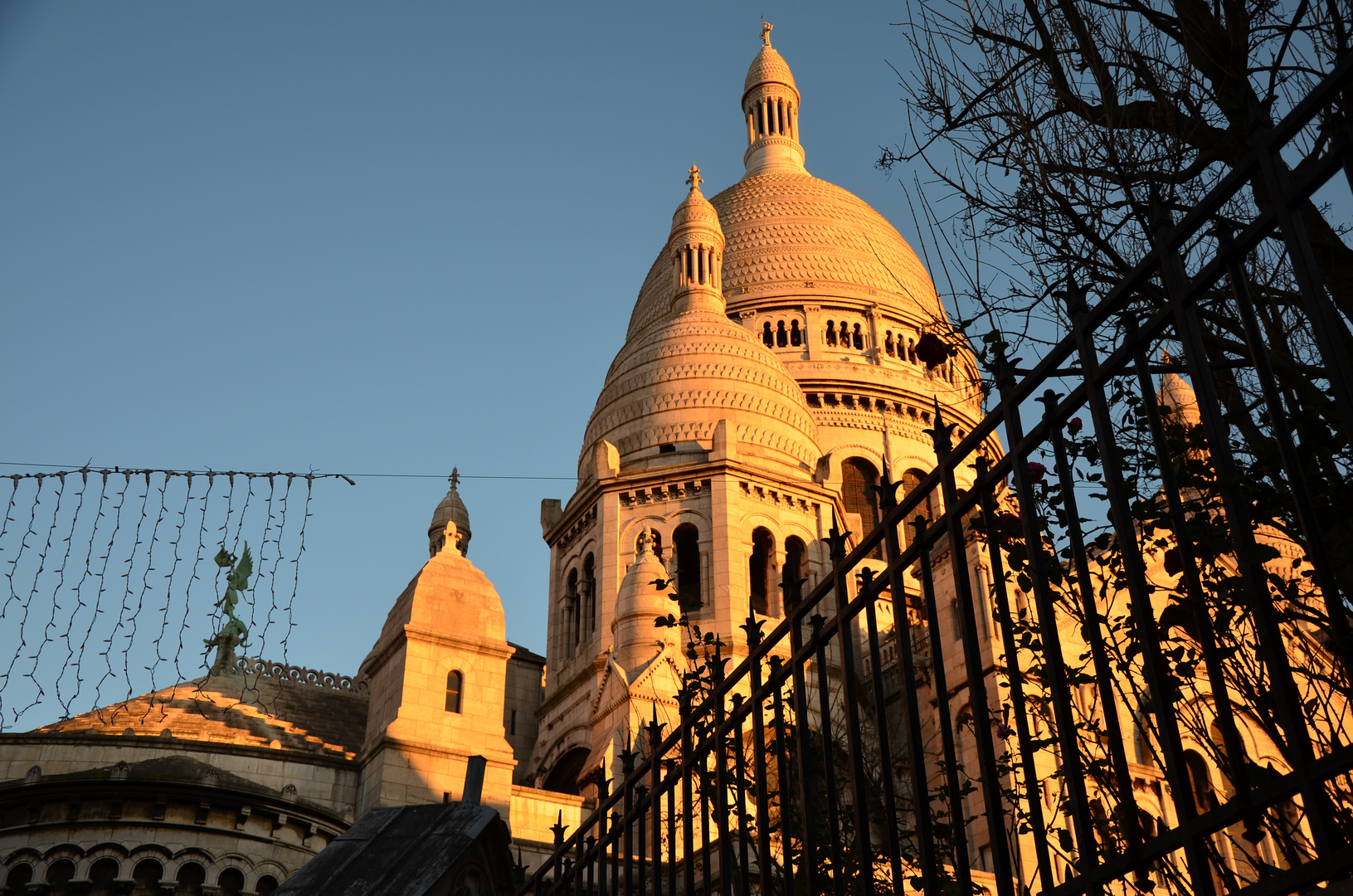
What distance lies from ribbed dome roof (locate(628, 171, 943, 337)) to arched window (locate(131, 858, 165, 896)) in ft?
102

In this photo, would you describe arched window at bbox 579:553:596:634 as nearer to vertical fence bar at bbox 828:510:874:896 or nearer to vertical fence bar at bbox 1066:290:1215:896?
vertical fence bar at bbox 828:510:874:896

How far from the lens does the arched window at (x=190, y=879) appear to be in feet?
66.0

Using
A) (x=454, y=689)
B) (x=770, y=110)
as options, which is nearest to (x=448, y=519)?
(x=454, y=689)

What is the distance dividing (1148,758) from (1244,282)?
27030mm

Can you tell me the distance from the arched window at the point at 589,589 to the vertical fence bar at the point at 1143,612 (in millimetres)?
32018

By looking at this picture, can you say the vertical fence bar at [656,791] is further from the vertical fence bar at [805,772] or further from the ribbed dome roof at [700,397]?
the ribbed dome roof at [700,397]

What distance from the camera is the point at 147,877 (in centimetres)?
2016

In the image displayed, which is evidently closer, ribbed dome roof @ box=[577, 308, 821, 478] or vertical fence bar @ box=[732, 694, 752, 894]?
vertical fence bar @ box=[732, 694, 752, 894]

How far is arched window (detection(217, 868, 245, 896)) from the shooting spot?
66.2 ft

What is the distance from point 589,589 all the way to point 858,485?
11.8 metres

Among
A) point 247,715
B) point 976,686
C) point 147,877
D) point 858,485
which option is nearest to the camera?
point 976,686

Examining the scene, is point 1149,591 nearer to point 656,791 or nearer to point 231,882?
point 656,791

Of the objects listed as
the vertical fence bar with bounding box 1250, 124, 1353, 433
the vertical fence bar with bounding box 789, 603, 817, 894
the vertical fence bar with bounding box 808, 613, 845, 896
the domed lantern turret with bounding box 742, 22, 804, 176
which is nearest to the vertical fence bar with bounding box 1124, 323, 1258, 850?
the vertical fence bar with bounding box 1250, 124, 1353, 433

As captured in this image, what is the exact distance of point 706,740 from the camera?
6.20 metres
